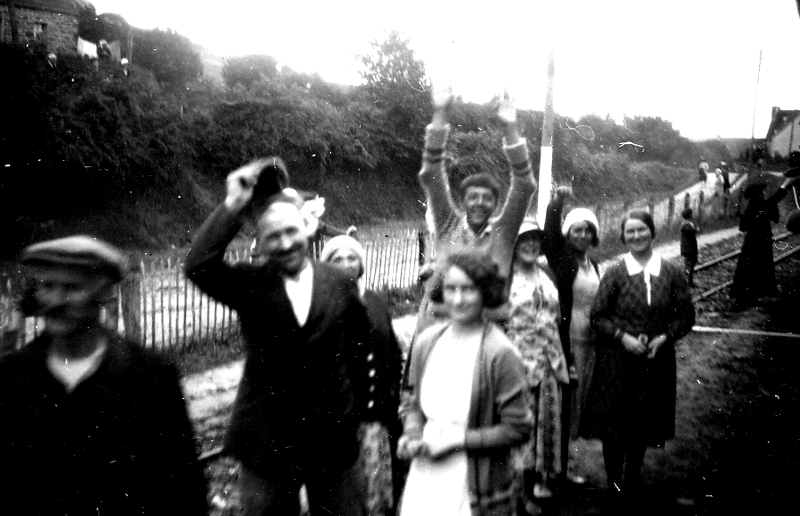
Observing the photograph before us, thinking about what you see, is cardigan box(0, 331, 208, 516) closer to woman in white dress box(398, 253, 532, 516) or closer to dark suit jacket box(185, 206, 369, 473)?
dark suit jacket box(185, 206, 369, 473)

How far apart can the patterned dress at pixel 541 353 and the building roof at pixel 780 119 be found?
8.29 feet

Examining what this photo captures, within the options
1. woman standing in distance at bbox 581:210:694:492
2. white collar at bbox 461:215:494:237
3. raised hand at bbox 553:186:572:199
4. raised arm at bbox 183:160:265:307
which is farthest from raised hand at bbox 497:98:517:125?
raised arm at bbox 183:160:265:307

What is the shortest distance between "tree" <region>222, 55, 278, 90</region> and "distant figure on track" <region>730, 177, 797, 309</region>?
5.01 meters

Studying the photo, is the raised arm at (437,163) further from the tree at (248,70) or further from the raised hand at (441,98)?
the tree at (248,70)

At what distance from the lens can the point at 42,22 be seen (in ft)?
11.8

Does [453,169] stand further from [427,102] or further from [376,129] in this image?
[376,129]

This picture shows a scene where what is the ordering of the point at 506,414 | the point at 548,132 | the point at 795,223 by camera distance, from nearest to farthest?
1. the point at 506,414
2. the point at 795,223
3. the point at 548,132

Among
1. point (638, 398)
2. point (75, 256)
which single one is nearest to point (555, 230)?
point (638, 398)

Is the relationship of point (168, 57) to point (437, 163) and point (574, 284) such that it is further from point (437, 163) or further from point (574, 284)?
point (574, 284)

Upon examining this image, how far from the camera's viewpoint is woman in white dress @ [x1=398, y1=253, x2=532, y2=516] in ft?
7.14

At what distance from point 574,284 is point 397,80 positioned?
2.35 m

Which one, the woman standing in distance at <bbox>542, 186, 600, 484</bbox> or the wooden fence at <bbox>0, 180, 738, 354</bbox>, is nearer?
the woman standing in distance at <bbox>542, 186, 600, 484</bbox>

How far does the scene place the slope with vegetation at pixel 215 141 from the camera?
17.7 feet

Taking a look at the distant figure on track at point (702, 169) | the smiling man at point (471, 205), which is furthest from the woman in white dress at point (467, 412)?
the distant figure on track at point (702, 169)
